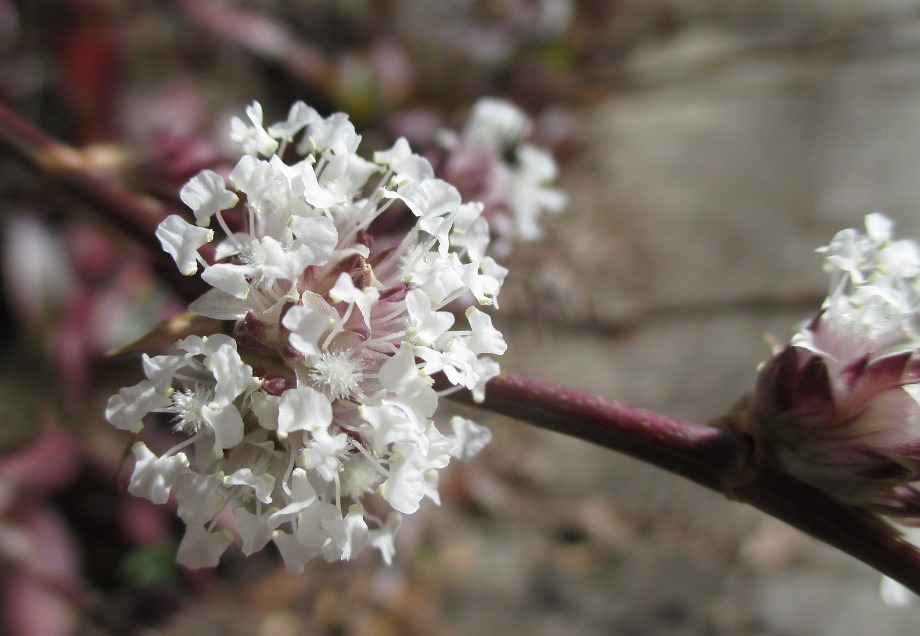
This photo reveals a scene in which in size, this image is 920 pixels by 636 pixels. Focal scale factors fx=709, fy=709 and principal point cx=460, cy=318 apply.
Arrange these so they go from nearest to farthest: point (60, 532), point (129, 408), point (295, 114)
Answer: point (129, 408)
point (295, 114)
point (60, 532)

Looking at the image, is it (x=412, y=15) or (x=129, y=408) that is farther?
(x=412, y=15)

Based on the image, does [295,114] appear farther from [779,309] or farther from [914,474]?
[779,309]

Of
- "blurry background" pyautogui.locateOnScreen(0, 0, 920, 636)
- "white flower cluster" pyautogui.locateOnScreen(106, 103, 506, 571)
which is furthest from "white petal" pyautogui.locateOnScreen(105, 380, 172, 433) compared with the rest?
"blurry background" pyautogui.locateOnScreen(0, 0, 920, 636)

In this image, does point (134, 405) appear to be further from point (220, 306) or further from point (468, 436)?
point (468, 436)

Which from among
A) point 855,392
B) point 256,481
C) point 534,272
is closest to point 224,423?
point 256,481

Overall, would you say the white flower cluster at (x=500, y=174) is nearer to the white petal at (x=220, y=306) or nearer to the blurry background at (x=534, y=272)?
the blurry background at (x=534, y=272)

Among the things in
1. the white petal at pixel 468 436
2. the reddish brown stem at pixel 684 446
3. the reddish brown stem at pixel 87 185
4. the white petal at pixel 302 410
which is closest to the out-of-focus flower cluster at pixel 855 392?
the reddish brown stem at pixel 684 446

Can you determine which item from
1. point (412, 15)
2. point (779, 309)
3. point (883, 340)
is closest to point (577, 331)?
point (779, 309)

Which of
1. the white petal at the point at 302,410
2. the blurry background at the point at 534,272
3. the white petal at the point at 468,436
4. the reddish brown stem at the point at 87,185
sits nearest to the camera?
the white petal at the point at 302,410
